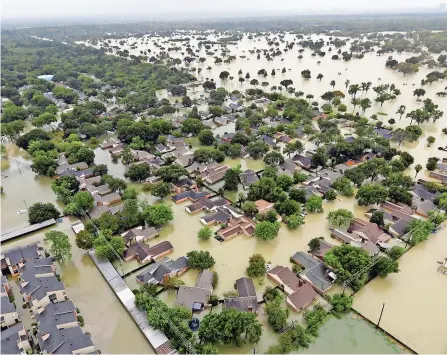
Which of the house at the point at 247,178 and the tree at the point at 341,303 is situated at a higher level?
the house at the point at 247,178

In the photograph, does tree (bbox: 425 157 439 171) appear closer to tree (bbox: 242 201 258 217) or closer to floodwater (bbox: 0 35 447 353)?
floodwater (bbox: 0 35 447 353)

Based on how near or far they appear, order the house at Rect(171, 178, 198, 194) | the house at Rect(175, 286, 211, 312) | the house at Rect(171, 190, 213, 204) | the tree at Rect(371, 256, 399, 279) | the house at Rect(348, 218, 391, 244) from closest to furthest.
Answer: the house at Rect(175, 286, 211, 312) → the tree at Rect(371, 256, 399, 279) → the house at Rect(348, 218, 391, 244) → the house at Rect(171, 190, 213, 204) → the house at Rect(171, 178, 198, 194)

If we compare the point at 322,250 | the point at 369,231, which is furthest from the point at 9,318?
the point at 369,231

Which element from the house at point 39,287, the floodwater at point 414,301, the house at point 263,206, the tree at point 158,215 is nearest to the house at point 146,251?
the tree at point 158,215

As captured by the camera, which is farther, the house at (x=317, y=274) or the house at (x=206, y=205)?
the house at (x=206, y=205)

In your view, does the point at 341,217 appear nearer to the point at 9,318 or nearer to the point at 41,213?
the point at 9,318

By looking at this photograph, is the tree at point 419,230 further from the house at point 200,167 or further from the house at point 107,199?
the house at point 107,199

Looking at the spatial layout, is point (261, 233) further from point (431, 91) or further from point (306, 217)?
point (431, 91)

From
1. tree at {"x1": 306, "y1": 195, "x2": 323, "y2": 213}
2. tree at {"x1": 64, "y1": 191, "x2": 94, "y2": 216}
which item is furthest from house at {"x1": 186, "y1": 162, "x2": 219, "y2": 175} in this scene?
tree at {"x1": 306, "y1": 195, "x2": 323, "y2": 213}
